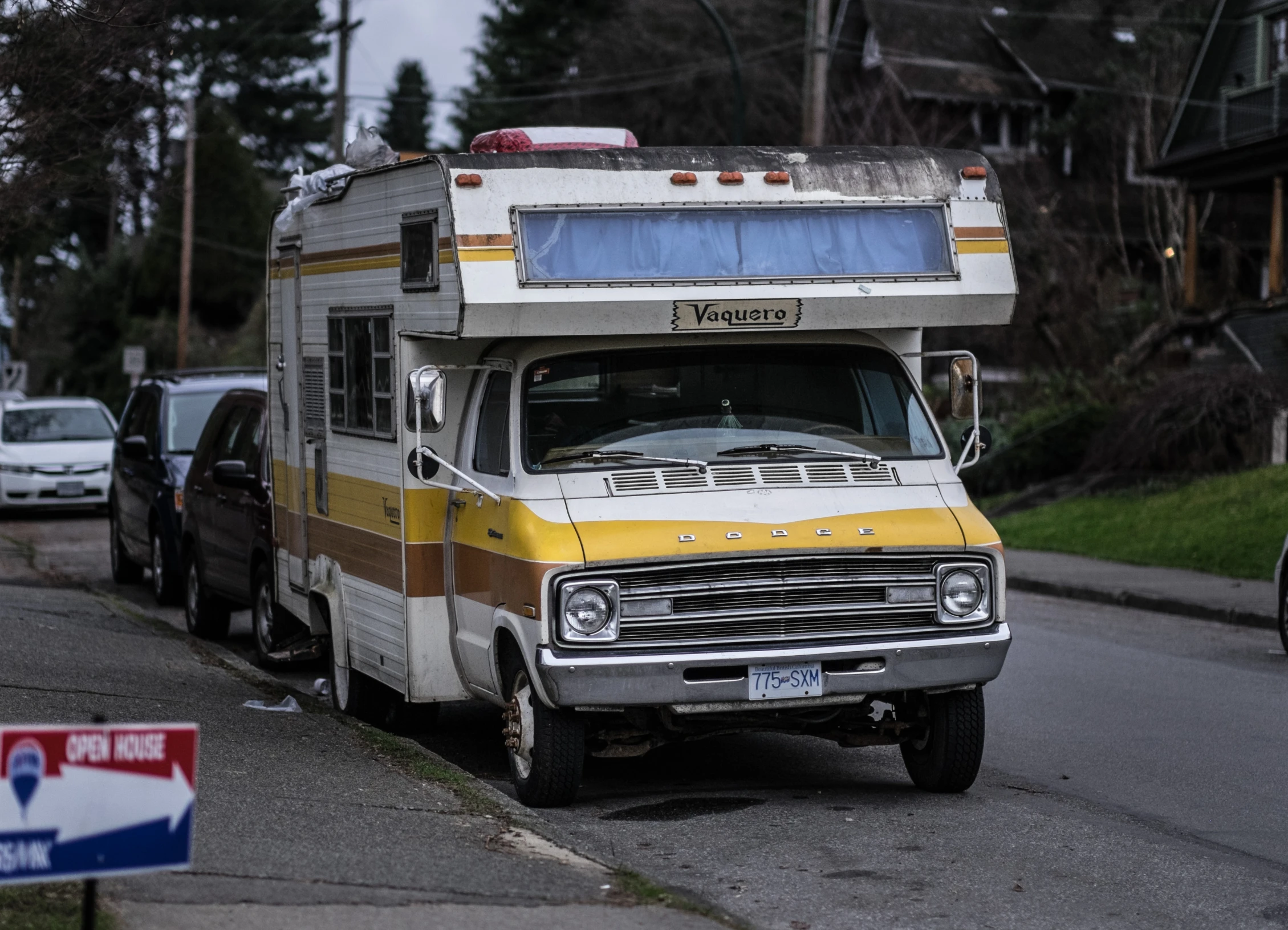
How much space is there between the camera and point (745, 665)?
24.6 feet

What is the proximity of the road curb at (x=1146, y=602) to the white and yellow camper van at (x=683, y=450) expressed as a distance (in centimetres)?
715

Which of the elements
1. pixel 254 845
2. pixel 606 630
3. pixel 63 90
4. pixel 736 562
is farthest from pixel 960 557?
pixel 63 90

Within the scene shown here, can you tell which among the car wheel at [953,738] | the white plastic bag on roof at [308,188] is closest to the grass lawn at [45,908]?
the car wheel at [953,738]

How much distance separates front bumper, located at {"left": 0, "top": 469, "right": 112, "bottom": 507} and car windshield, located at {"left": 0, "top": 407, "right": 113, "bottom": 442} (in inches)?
37.0

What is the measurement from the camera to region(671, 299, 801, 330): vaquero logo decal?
26.3ft

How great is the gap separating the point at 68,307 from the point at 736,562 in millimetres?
51045

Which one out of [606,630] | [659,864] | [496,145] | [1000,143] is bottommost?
[659,864]

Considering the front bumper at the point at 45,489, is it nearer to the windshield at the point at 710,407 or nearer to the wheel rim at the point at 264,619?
the wheel rim at the point at 264,619

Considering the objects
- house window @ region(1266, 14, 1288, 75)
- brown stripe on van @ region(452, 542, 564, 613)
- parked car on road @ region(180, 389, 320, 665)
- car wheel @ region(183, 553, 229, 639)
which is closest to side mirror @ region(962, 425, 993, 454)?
brown stripe on van @ region(452, 542, 564, 613)

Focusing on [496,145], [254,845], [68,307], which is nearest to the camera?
[254,845]

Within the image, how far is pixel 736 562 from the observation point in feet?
24.6

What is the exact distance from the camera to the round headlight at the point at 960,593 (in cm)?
776

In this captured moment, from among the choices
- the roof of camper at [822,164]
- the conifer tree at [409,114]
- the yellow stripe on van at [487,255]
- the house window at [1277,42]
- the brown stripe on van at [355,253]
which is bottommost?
the yellow stripe on van at [487,255]

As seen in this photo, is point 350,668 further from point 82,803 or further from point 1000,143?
point 1000,143
